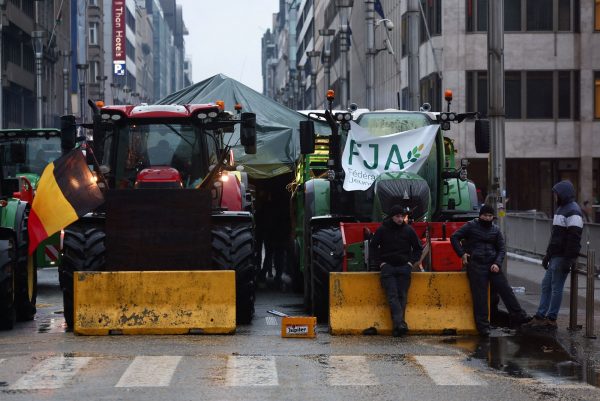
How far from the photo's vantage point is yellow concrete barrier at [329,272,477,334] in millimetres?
16938

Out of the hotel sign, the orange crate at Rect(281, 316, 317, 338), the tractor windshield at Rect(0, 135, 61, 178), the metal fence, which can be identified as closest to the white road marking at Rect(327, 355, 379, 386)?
the orange crate at Rect(281, 316, 317, 338)

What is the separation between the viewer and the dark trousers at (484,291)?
16.9 meters

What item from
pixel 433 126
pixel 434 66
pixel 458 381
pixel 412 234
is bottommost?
pixel 458 381

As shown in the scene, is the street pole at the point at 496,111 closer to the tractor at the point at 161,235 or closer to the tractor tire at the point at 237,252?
the tractor at the point at 161,235

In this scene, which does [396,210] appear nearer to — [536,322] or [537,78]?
[536,322]

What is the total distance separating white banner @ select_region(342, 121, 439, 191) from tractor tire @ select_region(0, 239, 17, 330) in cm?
470

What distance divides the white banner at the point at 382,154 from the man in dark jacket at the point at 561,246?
2316mm

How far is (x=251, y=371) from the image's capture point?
1333 cm

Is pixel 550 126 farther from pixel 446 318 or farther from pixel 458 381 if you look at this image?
pixel 458 381

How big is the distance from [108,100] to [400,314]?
131351 mm

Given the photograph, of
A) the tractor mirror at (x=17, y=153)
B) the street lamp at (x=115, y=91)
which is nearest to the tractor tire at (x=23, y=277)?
the tractor mirror at (x=17, y=153)

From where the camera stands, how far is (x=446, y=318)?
17078 mm

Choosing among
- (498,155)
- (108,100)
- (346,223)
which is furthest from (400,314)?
(108,100)

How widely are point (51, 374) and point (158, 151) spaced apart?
21.4ft
